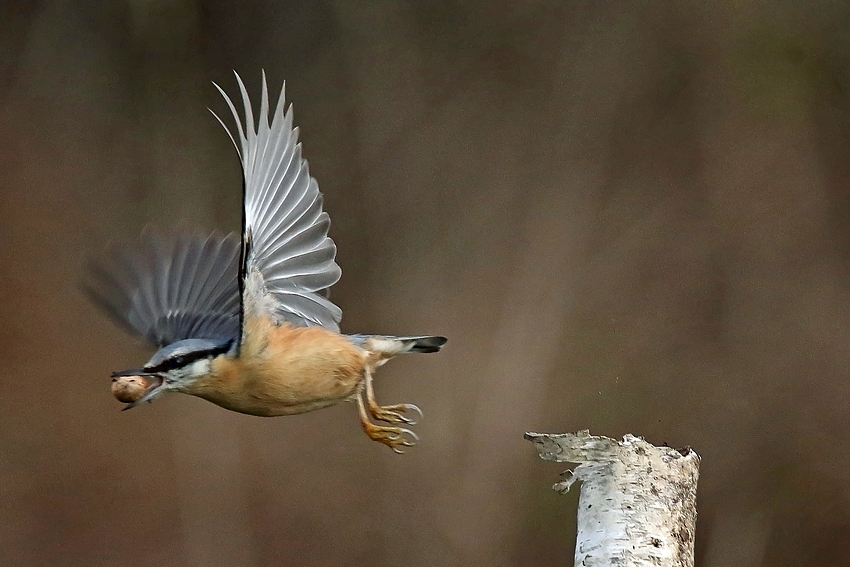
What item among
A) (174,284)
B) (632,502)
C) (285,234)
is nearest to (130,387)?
(285,234)

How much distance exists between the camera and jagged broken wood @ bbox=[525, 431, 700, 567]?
1.23m

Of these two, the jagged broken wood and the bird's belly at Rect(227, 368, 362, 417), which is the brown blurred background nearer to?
the bird's belly at Rect(227, 368, 362, 417)

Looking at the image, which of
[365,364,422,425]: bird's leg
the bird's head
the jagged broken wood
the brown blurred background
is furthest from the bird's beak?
the brown blurred background

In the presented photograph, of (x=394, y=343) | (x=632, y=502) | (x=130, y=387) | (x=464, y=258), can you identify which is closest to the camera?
(x=632, y=502)

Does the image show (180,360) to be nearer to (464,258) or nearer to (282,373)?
(282,373)

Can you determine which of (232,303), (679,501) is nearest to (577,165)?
(232,303)

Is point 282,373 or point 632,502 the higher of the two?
point 282,373

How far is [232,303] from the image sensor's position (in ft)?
6.68

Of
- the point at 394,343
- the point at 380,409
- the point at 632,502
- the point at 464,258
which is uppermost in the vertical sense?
the point at 464,258

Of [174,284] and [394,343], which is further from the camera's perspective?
[174,284]

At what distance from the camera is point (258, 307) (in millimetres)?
1650

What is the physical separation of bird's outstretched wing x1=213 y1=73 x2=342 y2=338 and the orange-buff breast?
0.20 feet

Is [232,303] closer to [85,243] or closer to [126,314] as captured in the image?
[126,314]

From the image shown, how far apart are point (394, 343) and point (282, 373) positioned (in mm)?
343
